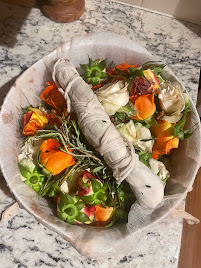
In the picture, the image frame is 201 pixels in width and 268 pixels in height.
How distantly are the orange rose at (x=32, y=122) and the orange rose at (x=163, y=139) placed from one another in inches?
7.9

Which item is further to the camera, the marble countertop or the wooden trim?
the wooden trim

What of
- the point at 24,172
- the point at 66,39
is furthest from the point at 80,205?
the point at 66,39

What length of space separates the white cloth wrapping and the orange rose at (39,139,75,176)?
0.07 m

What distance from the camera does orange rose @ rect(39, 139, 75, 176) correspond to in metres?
0.46

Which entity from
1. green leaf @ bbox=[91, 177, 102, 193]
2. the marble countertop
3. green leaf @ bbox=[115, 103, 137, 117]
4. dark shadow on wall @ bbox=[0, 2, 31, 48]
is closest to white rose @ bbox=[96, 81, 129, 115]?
green leaf @ bbox=[115, 103, 137, 117]

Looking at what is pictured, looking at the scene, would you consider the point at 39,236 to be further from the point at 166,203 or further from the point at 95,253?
the point at 166,203

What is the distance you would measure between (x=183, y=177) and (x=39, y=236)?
0.29 metres

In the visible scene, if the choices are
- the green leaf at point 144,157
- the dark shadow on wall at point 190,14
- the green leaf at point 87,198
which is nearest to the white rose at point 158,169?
the green leaf at point 144,157

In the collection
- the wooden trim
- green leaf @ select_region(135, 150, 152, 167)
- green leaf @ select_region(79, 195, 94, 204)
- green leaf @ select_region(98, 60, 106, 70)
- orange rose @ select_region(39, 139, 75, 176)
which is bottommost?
green leaf @ select_region(79, 195, 94, 204)

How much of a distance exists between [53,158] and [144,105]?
0.56 feet

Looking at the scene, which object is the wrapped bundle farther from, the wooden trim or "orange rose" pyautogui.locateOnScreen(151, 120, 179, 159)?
the wooden trim

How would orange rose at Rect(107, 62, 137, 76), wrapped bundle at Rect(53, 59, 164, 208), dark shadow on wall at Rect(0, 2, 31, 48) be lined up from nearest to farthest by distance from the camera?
wrapped bundle at Rect(53, 59, 164, 208) < orange rose at Rect(107, 62, 137, 76) < dark shadow on wall at Rect(0, 2, 31, 48)

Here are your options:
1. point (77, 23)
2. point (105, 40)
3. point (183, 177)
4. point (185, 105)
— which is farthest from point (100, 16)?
point (183, 177)

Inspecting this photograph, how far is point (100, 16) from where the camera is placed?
0.81m
